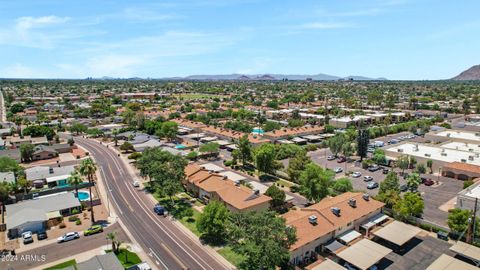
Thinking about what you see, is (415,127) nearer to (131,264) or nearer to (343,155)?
(343,155)

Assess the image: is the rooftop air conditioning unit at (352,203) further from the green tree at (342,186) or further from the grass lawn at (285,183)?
the grass lawn at (285,183)

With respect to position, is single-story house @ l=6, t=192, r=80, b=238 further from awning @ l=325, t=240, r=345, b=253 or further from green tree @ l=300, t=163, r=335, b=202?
awning @ l=325, t=240, r=345, b=253

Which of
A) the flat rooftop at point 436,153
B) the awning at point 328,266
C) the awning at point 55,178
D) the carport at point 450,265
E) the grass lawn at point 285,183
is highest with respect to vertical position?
the flat rooftop at point 436,153

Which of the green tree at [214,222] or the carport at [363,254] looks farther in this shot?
the green tree at [214,222]

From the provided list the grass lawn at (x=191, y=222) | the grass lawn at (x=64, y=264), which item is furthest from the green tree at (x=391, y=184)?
the grass lawn at (x=64, y=264)

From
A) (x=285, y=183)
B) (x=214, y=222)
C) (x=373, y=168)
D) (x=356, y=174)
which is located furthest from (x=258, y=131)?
(x=214, y=222)
